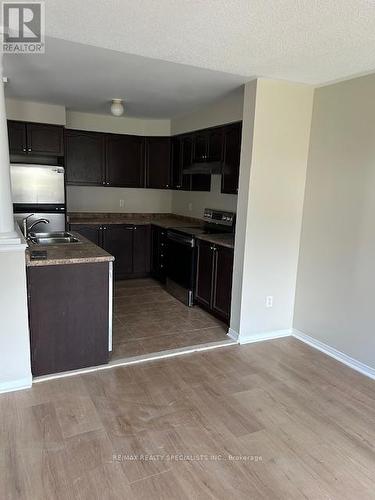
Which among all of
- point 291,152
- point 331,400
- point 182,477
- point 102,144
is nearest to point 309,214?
point 291,152

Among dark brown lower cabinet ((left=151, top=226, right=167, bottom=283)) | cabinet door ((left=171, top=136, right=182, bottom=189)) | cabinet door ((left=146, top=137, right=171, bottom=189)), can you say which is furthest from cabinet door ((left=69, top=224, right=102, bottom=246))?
cabinet door ((left=171, top=136, right=182, bottom=189))

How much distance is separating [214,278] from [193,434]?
1.94 m

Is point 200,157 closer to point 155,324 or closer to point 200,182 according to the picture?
point 200,182

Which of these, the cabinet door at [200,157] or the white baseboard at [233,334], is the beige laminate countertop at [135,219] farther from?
the white baseboard at [233,334]

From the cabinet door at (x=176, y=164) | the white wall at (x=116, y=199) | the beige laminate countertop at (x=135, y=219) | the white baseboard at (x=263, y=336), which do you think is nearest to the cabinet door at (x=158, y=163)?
the cabinet door at (x=176, y=164)

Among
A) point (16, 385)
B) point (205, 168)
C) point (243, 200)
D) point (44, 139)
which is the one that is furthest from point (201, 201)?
point (16, 385)

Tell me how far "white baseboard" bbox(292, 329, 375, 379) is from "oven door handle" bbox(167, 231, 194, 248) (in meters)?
1.52

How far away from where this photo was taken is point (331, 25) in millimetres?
2029

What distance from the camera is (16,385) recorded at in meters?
2.57

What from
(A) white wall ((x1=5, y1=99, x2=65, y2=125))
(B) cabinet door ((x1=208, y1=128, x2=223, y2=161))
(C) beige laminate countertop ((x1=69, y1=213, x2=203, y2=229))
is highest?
(A) white wall ((x1=5, y1=99, x2=65, y2=125))

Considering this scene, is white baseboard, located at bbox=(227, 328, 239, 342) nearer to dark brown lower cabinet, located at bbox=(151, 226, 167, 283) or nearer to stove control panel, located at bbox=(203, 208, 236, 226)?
stove control panel, located at bbox=(203, 208, 236, 226)

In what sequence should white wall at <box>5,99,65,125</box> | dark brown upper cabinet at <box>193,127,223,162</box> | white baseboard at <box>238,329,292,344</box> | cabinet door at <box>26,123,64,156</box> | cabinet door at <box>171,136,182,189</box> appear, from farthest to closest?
cabinet door at <box>171,136,182,189</box> < cabinet door at <box>26,123,64,156</box> < white wall at <box>5,99,65,125</box> < dark brown upper cabinet at <box>193,127,223,162</box> < white baseboard at <box>238,329,292,344</box>

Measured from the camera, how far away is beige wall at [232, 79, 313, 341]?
3.21 meters

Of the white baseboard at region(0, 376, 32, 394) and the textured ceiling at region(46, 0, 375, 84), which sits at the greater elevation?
the textured ceiling at region(46, 0, 375, 84)
